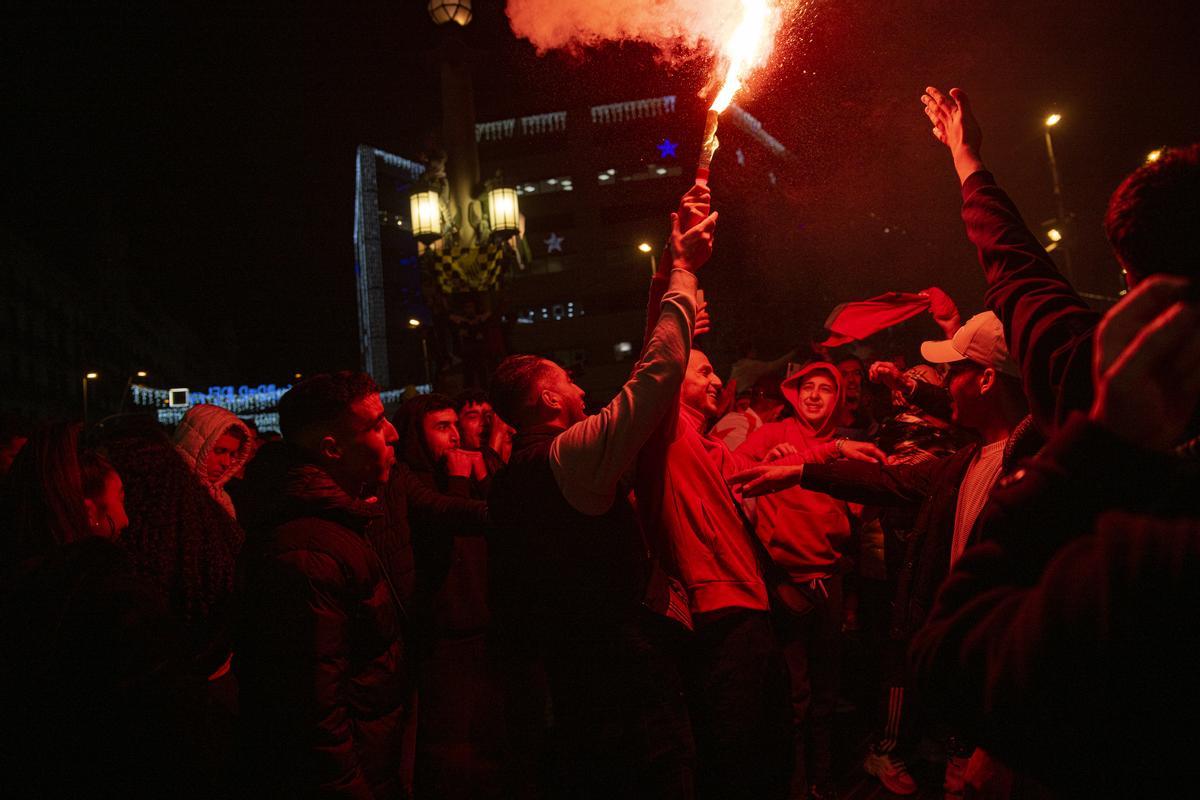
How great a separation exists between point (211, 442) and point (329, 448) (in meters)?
2.22

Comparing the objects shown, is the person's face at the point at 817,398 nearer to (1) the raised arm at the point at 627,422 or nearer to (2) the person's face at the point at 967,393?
(2) the person's face at the point at 967,393

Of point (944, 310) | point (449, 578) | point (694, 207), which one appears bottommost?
point (449, 578)

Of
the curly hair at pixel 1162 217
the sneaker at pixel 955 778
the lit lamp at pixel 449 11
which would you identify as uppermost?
the lit lamp at pixel 449 11

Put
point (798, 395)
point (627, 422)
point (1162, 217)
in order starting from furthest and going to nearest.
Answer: point (798, 395), point (627, 422), point (1162, 217)

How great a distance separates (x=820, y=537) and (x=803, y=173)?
715 inches

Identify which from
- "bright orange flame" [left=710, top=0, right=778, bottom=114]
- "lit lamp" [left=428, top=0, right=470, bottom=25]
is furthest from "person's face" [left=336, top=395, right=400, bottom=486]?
"lit lamp" [left=428, top=0, right=470, bottom=25]

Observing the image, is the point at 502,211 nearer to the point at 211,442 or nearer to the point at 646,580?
the point at 211,442

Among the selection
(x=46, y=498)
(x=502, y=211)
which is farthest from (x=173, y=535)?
(x=502, y=211)

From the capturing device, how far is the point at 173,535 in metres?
3.69

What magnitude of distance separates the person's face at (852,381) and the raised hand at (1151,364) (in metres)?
7.54

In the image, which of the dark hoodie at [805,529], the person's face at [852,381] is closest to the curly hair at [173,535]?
the dark hoodie at [805,529]

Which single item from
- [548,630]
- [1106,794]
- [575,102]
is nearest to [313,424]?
[548,630]

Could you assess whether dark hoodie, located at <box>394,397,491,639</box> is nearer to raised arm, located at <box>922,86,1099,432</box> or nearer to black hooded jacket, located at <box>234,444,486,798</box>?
black hooded jacket, located at <box>234,444,486,798</box>

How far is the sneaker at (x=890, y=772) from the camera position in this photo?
4891 mm
